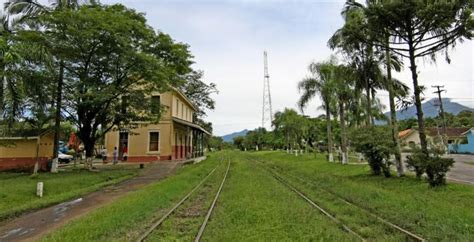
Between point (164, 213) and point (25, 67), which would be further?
point (25, 67)

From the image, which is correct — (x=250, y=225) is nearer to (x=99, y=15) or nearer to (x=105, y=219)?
(x=105, y=219)

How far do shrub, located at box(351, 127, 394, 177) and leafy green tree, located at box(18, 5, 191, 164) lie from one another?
11608mm

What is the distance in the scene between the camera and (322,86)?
30.4 m

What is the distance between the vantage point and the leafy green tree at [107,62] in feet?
60.7

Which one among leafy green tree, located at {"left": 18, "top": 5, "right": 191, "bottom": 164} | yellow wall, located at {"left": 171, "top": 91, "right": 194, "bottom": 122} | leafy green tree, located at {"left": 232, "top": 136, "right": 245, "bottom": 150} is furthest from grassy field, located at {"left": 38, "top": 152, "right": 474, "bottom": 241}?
leafy green tree, located at {"left": 232, "top": 136, "right": 245, "bottom": 150}

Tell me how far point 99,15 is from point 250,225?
15.2m

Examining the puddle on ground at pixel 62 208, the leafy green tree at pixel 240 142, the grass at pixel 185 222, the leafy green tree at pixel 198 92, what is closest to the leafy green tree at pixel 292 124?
the leafy green tree at pixel 198 92

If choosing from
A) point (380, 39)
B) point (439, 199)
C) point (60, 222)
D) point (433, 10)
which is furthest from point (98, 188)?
point (433, 10)

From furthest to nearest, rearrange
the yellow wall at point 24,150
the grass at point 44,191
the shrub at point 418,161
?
the yellow wall at point 24,150 → the shrub at point 418,161 → the grass at point 44,191

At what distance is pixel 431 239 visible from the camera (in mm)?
6340

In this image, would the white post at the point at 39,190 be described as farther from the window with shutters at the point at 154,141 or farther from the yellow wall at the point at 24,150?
the window with shutters at the point at 154,141

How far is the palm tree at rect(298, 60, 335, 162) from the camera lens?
95.3 ft

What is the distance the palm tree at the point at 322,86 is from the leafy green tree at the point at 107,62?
11848 millimetres

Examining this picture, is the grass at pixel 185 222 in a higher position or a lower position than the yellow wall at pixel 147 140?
lower
